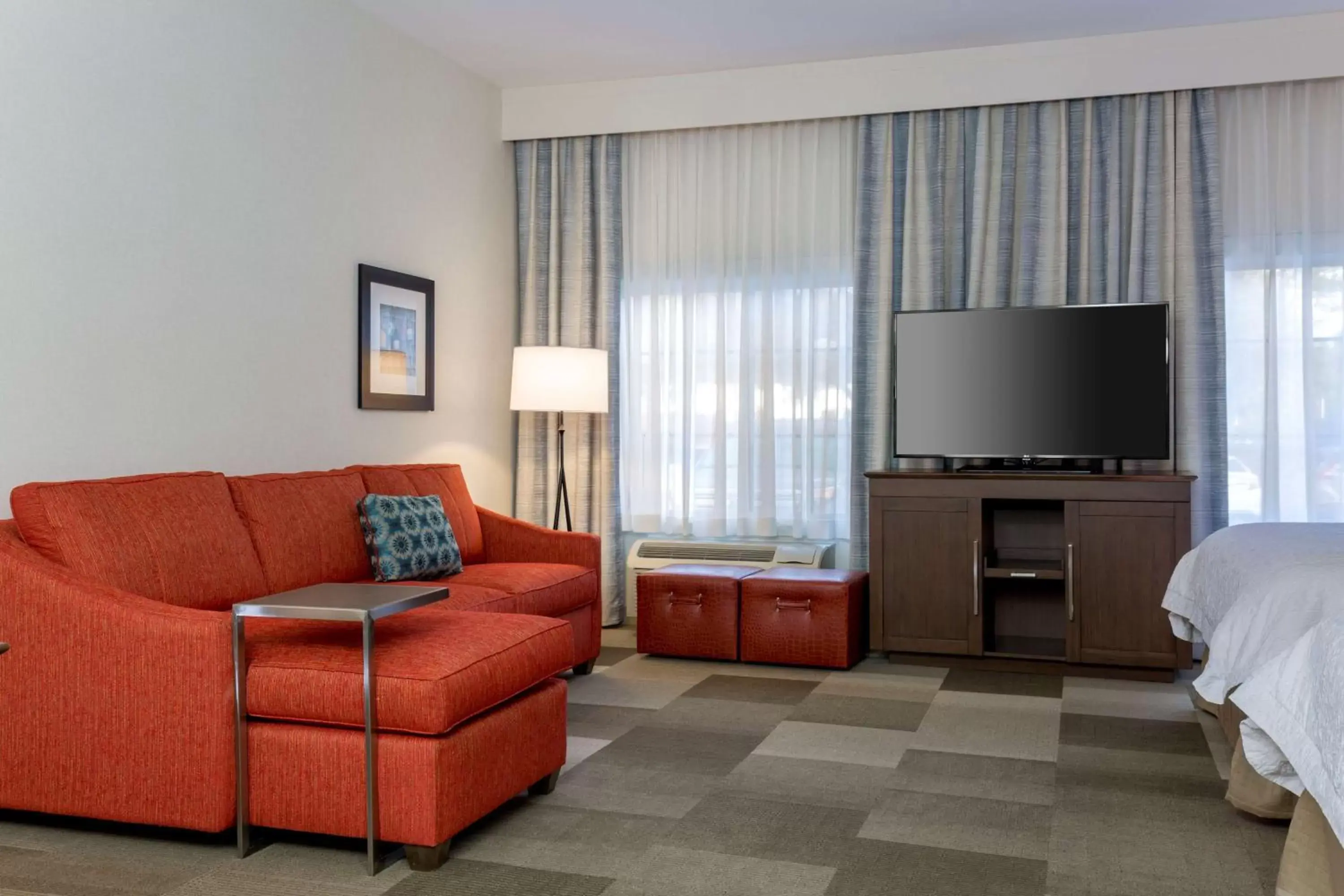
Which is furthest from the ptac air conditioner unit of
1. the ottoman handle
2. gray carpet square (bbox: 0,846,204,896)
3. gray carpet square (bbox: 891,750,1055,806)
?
gray carpet square (bbox: 0,846,204,896)

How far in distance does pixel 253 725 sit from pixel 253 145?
2.34 m

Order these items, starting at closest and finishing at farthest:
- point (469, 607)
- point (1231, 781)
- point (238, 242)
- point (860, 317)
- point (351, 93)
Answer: point (1231, 781), point (469, 607), point (238, 242), point (351, 93), point (860, 317)

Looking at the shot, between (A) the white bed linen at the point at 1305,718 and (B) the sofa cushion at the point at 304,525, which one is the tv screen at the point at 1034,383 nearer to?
(B) the sofa cushion at the point at 304,525

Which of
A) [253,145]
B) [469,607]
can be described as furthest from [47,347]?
[469,607]

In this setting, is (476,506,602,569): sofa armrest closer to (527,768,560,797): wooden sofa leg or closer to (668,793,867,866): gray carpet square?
(527,768,560,797): wooden sofa leg

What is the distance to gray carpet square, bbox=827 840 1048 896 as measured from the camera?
2.62 metres

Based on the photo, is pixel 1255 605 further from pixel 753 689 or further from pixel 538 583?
pixel 538 583

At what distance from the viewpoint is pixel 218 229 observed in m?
4.15

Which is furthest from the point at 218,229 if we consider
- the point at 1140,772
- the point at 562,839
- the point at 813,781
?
the point at 1140,772

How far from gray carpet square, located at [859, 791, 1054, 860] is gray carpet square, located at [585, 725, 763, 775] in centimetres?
58

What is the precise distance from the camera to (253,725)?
2.84 m

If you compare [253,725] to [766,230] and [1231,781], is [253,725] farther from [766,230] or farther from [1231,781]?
[766,230]

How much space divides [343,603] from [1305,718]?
201 cm

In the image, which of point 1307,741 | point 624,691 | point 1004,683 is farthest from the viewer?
point 1004,683
